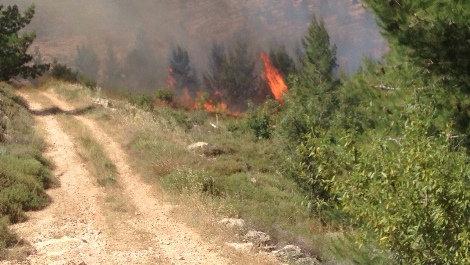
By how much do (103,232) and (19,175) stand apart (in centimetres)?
335

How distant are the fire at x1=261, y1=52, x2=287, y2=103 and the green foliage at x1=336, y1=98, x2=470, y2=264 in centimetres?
6505

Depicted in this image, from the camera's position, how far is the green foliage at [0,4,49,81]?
27.0 metres

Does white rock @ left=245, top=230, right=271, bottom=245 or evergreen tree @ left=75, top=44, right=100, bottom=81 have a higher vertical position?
white rock @ left=245, top=230, right=271, bottom=245

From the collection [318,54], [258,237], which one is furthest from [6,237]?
[318,54]

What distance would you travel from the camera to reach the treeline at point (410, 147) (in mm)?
4094

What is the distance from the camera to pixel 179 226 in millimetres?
10742

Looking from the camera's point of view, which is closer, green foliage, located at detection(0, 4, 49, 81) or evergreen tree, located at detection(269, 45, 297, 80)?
green foliage, located at detection(0, 4, 49, 81)

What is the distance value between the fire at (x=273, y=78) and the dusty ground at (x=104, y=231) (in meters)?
57.0

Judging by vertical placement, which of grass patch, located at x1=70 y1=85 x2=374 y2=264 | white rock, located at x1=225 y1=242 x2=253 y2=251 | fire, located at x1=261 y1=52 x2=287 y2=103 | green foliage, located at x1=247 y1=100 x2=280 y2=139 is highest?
white rock, located at x1=225 y1=242 x2=253 y2=251

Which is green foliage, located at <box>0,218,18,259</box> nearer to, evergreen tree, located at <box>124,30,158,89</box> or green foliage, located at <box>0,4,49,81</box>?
green foliage, located at <box>0,4,49,81</box>

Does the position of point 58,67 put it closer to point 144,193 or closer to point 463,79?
point 144,193

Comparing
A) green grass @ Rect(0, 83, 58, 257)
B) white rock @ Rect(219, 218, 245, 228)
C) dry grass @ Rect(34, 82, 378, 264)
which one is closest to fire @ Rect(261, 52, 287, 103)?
dry grass @ Rect(34, 82, 378, 264)

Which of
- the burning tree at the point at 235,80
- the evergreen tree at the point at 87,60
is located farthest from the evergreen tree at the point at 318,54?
the evergreen tree at the point at 87,60

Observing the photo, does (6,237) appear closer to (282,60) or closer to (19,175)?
(19,175)
